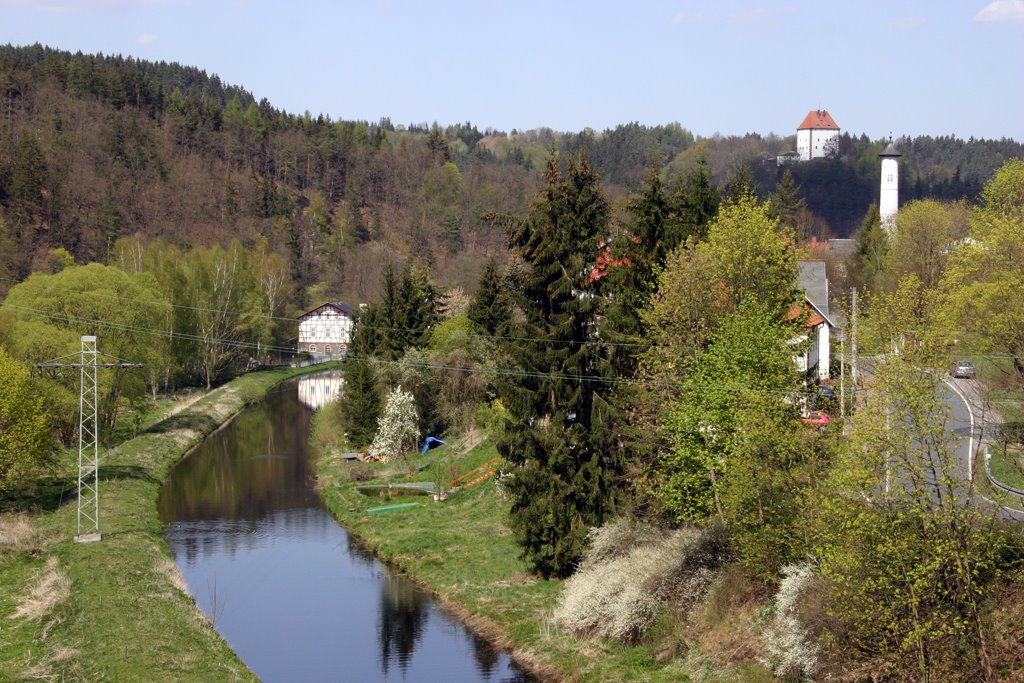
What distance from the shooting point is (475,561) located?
36.2 meters

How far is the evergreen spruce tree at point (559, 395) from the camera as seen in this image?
1289 inches

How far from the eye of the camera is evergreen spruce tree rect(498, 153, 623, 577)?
107ft

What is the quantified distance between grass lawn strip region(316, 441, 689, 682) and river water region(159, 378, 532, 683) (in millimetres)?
576

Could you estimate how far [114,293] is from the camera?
5762cm

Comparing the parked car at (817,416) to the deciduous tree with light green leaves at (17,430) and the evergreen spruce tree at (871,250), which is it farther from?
the evergreen spruce tree at (871,250)

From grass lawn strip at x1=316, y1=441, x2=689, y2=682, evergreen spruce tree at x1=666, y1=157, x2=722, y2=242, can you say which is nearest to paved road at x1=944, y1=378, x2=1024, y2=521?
grass lawn strip at x1=316, y1=441, x2=689, y2=682

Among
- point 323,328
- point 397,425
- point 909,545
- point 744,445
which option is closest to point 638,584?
point 744,445

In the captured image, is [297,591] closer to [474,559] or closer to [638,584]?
[474,559]

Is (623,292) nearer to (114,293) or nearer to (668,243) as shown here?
(668,243)

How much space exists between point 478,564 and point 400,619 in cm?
380

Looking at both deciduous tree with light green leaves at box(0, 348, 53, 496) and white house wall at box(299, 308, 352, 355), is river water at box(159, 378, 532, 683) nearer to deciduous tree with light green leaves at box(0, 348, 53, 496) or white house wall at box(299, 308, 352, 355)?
deciduous tree with light green leaves at box(0, 348, 53, 496)

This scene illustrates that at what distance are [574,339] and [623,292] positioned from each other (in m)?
2.50

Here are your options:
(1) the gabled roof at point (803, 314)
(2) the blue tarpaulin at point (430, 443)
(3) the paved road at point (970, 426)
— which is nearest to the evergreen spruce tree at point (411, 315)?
(2) the blue tarpaulin at point (430, 443)

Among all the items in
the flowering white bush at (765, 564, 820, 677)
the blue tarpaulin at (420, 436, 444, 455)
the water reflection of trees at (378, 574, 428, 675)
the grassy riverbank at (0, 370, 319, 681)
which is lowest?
the water reflection of trees at (378, 574, 428, 675)
